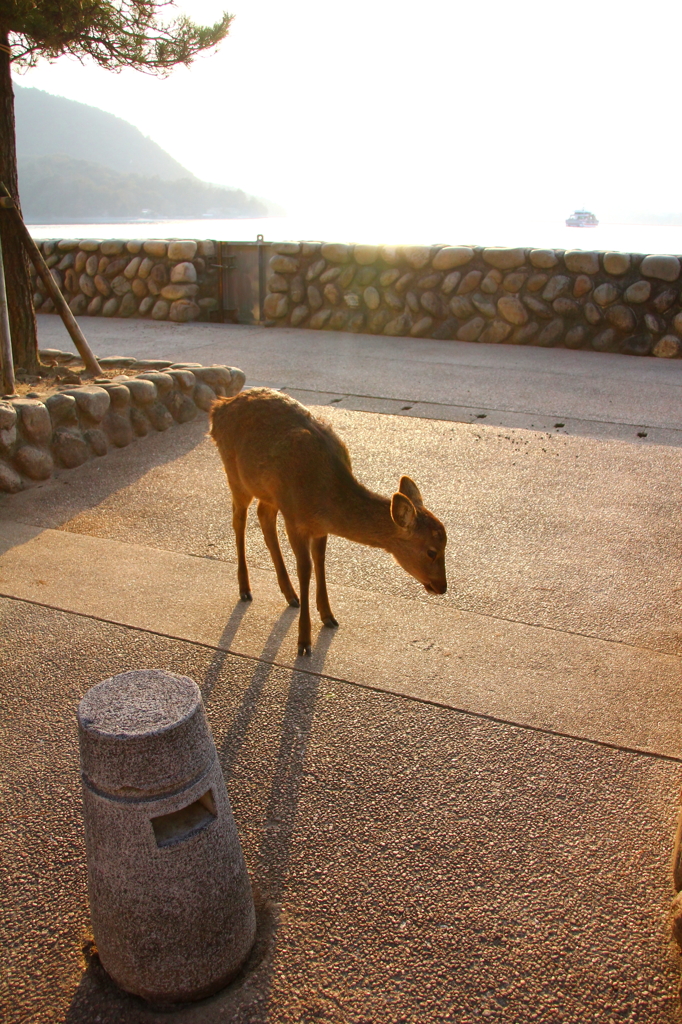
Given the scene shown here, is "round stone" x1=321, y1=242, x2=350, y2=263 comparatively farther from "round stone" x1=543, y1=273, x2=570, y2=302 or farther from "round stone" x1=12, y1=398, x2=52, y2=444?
"round stone" x1=12, y1=398, x2=52, y2=444

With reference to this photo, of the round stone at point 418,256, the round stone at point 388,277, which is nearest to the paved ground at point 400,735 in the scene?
the round stone at point 418,256

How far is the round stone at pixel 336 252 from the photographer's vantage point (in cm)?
1282

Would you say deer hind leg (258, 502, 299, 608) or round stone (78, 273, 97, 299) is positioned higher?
round stone (78, 273, 97, 299)

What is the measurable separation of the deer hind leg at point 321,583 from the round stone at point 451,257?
9166 millimetres

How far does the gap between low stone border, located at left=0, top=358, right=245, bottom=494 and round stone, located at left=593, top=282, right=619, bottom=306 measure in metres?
5.93

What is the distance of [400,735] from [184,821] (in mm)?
1334

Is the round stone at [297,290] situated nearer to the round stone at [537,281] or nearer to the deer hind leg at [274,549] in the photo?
the round stone at [537,281]

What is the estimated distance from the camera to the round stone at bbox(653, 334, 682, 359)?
36.3 ft

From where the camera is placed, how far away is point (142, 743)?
1.88m

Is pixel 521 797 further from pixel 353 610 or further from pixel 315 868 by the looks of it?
pixel 353 610

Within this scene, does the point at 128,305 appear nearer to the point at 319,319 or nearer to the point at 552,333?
the point at 319,319

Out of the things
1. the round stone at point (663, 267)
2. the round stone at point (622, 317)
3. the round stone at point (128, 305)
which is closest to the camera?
the round stone at point (663, 267)

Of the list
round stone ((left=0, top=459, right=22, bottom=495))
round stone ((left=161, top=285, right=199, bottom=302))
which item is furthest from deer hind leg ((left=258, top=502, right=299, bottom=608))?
round stone ((left=161, top=285, right=199, bottom=302))

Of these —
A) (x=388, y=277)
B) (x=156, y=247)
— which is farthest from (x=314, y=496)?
(x=156, y=247)
